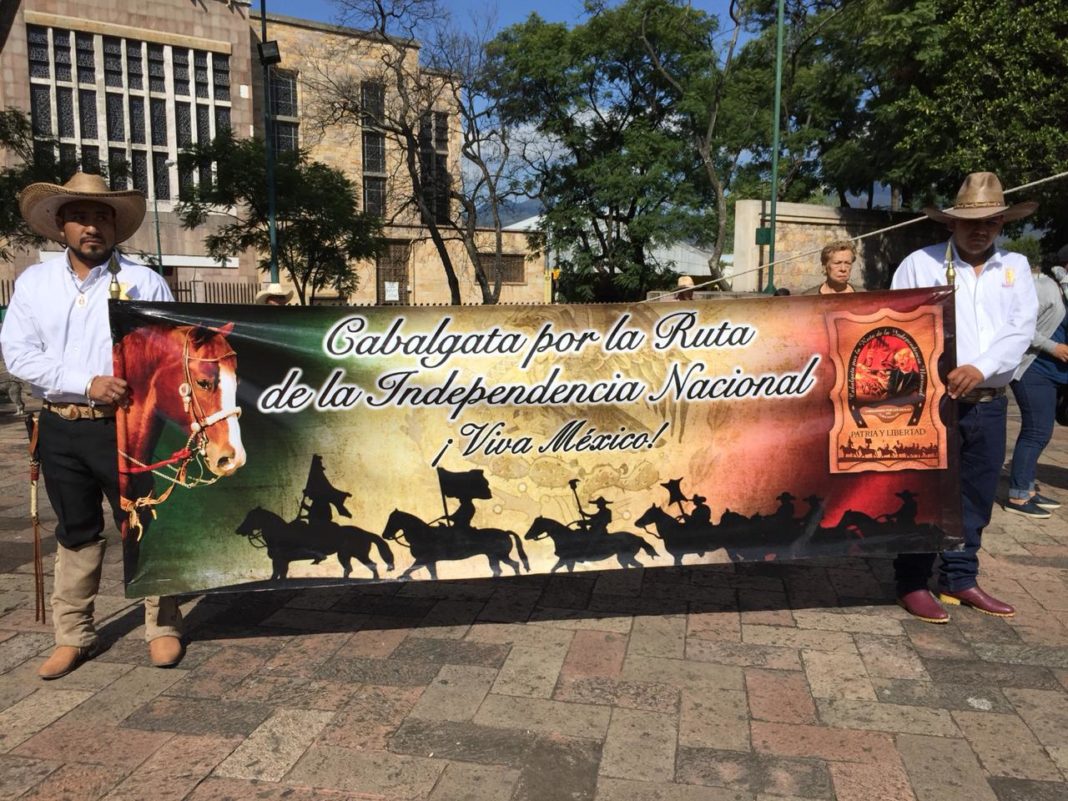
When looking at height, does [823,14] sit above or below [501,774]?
above

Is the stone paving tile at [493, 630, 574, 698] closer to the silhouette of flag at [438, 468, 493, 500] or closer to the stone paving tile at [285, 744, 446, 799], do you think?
the stone paving tile at [285, 744, 446, 799]

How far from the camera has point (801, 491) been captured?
12.5 feet

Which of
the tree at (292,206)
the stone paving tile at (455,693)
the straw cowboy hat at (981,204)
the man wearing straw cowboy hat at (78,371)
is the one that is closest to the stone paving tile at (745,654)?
the stone paving tile at (455,693)

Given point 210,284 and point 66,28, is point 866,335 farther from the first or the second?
point 66,28

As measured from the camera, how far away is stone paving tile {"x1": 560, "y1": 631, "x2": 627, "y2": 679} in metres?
3.58

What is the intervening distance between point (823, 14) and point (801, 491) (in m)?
26.9

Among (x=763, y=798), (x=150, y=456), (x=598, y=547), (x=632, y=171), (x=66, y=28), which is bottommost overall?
(x=763, y=798)

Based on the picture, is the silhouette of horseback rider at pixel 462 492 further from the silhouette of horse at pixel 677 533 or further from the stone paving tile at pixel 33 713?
the stone paving tile at pixel 33 713

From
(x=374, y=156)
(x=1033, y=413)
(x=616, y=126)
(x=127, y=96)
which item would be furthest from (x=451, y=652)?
(x=374, y=156)

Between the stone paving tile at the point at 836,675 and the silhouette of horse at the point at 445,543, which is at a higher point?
the silhouette of horse at the point at 445,543

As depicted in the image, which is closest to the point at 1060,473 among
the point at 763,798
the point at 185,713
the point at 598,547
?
the point at 598,547

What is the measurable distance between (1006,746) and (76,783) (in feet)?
10.3

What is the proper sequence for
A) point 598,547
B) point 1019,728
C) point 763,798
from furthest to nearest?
point 598,547 → point 1019,728 → point 763,798

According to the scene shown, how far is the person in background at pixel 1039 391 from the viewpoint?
19.5ft
